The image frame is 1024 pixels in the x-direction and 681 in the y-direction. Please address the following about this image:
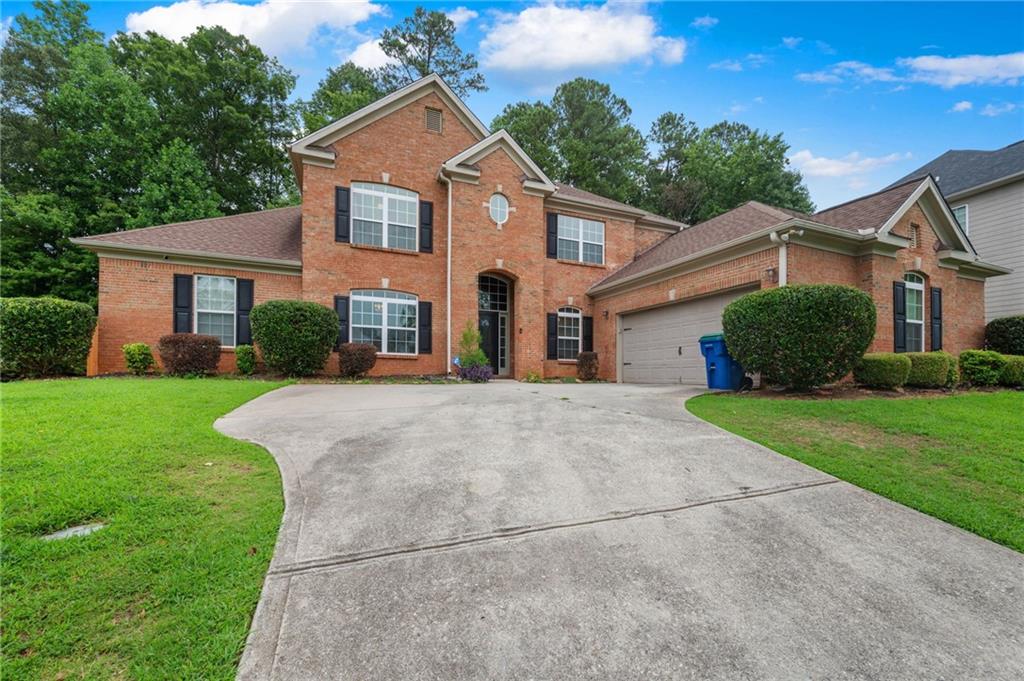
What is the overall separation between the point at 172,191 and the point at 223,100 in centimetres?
608

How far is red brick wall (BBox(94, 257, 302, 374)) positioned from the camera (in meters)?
10.6

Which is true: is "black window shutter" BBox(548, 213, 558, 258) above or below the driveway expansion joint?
above

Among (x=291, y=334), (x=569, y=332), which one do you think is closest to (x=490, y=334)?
(x=569, y=332)

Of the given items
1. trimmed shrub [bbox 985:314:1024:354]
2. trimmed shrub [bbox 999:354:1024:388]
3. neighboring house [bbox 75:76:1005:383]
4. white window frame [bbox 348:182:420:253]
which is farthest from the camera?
white window frame [bbox 348:182:420:253]

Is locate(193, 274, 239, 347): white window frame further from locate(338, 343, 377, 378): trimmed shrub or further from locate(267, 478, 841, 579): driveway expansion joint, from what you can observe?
locate(267, 478, 841, 579): driveway expansion joint

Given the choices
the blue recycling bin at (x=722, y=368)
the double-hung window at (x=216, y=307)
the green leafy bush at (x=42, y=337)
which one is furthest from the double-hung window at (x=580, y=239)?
the green leafy bush at (x=42, y=337)

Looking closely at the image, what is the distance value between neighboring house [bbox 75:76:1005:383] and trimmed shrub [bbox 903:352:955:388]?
40.4 inches

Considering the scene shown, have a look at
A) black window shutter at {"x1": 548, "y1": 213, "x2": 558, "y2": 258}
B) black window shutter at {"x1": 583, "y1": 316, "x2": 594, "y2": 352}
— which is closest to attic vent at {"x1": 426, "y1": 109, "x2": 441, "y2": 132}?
black window shutter at {"x1": 548, "y1": 213, "x2": 558, "y2": 258}

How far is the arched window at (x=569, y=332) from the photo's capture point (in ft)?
47.5

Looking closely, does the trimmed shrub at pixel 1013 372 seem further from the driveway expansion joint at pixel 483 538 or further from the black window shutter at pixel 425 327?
the black window shutter at pixel 425 327

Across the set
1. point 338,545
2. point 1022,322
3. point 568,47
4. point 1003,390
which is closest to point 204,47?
point 568,47

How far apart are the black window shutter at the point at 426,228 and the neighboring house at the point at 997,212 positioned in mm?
16693

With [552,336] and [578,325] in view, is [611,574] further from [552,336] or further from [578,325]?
[578,325]

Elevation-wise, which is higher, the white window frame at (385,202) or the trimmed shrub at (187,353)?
the white window frame at (385,202)
